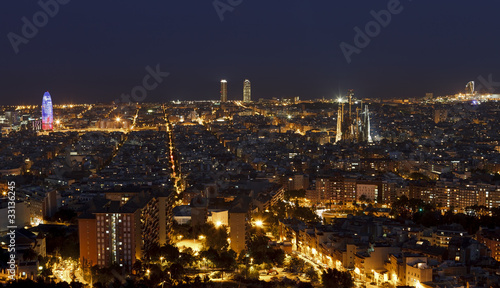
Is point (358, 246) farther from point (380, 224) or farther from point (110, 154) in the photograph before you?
point (110, 154)

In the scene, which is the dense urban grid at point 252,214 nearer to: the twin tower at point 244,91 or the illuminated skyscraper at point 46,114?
the illuminated skyscraper at point 46,114

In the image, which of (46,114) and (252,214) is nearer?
(252,214)

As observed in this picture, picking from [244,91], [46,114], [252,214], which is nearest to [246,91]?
[244,91]

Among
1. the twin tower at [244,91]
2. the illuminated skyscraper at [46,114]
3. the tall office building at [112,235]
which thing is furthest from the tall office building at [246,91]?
the tall office building at [112,235]

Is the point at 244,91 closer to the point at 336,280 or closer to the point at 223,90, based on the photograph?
the point at 223,90

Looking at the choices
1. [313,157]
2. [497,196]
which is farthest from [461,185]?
[313,157]
